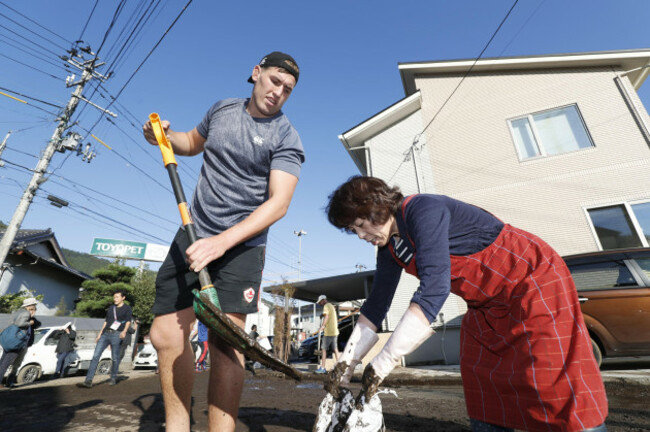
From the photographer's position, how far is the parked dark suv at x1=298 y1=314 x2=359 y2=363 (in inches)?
474

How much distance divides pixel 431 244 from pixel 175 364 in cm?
133

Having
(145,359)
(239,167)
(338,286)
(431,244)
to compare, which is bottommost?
(145,359)

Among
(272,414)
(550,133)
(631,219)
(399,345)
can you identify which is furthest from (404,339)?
(550,133)

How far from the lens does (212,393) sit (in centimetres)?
147

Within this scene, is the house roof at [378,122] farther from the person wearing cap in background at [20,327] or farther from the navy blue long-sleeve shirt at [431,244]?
the navy blue long-sleeve shirt at [431,244]

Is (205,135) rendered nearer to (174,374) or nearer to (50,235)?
(174,374)

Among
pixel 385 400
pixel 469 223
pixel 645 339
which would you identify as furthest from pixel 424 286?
pixel 645 339

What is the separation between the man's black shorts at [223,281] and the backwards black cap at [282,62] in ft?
3.38

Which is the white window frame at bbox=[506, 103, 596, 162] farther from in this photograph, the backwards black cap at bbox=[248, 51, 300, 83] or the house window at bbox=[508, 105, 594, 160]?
the backwards black cap at bbox=[248, 51, 300, 83]

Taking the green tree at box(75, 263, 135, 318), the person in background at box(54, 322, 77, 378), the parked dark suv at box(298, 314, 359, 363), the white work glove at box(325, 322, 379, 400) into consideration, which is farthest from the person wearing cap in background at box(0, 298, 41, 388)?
the green tree at box(75, 263, 135, 318)

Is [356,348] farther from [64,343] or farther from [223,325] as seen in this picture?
[64,343]

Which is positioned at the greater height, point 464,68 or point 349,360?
point 464,68

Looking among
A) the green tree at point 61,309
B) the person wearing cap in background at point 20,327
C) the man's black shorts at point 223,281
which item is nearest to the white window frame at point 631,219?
the man's black shorts at point 223,281

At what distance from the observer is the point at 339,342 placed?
12180 mm
